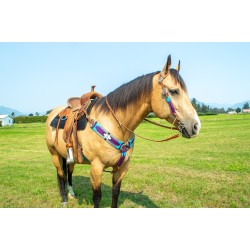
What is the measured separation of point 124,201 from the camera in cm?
559

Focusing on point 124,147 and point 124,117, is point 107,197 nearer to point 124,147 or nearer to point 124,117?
point 124,147

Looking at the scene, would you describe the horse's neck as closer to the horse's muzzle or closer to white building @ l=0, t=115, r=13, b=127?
the horse's muzzle

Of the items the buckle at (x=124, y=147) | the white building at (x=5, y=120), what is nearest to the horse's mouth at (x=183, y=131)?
the buckle at (x=124, y=147)

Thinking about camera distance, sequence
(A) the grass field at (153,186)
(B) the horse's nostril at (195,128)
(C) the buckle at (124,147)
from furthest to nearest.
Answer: (A) the grass field at (153,186), (C) the buckle at (124,147), (B) the horse's nostril at (195,128)

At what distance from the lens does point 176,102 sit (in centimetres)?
337

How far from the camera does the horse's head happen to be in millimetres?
3309

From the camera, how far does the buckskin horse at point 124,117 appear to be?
3.36 metres

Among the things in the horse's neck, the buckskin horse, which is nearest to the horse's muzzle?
the buckskin horse

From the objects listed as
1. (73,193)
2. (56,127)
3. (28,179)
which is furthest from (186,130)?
(28,179)

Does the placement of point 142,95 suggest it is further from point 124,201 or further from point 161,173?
point 161,173

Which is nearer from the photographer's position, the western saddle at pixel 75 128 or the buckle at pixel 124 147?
the buckle at pixel 124 147

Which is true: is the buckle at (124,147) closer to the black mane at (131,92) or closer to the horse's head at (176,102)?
the black mane at (131,92)

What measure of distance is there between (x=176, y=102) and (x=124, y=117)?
898 mm

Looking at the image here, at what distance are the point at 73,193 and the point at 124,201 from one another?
1.34 metres
